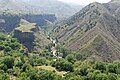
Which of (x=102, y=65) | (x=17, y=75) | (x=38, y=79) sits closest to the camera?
(x=38, y=79)

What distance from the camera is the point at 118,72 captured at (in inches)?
6781

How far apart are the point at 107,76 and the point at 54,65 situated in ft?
156

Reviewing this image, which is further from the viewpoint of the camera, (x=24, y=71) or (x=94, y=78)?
(x=24, y=71)

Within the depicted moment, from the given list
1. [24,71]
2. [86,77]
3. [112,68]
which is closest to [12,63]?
[24,71]

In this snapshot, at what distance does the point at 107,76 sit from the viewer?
153 metres

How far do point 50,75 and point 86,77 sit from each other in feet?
63.6

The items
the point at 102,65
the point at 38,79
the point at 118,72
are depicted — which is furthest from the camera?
the point at 102,65

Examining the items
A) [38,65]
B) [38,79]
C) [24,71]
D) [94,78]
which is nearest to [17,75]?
[24,71]

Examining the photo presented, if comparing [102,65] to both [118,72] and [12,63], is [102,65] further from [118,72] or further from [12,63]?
[12,63]

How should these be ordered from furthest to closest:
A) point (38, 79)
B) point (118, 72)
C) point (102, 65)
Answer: point (102, 65) → point (118, 72) → point (38, 79)

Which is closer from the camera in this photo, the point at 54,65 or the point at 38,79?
the point at 38,79

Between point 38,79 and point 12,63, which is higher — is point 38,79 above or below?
below

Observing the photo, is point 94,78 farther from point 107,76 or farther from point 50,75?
point 50,75

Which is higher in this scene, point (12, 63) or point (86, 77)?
point (12, 63)
